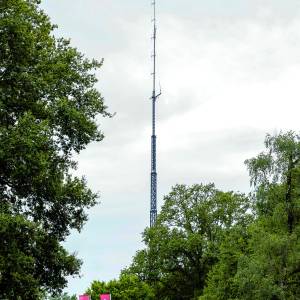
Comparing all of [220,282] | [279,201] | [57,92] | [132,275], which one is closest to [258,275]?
[279,201]

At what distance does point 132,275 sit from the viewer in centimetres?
7525

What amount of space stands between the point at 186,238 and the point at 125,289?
14442 mm

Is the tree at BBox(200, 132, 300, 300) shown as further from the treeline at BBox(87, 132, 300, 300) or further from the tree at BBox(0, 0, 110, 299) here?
the tree at BBox(0, 0, 110, 299)

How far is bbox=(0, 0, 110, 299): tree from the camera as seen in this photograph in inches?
966

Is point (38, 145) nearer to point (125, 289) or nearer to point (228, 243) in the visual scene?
point (228, 243)

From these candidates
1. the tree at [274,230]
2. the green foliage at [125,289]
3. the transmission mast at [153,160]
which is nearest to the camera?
the tree at [274,230]

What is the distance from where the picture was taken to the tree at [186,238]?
69.5m

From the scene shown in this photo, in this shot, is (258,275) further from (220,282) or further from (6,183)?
(6,183)

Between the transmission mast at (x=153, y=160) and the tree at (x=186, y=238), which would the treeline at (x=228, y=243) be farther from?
the transmission mast at (x=153, y=160)

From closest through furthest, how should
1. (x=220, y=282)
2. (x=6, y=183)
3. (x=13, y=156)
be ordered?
1. (x=13, y=156)
2. (x=6, y=183)
3. (x=220, y=282)

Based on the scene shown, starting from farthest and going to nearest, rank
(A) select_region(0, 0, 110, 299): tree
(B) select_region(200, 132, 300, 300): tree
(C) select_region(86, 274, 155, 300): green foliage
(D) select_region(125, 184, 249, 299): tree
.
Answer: (C) select_region(86, 274, 155, 300): green foliage
(D) select_region(125, 184, 249, 299): tree
(B) select_region(200, 132, 300, 300): tree
(A) select_region(0, 0, 110, 299): tree

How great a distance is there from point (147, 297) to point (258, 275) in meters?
36.5

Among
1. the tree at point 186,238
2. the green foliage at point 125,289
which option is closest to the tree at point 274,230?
the tree at point 186,238

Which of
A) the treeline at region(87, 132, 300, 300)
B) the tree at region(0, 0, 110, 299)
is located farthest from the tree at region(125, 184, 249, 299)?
the tree at region(0, 0, 110, 299)
